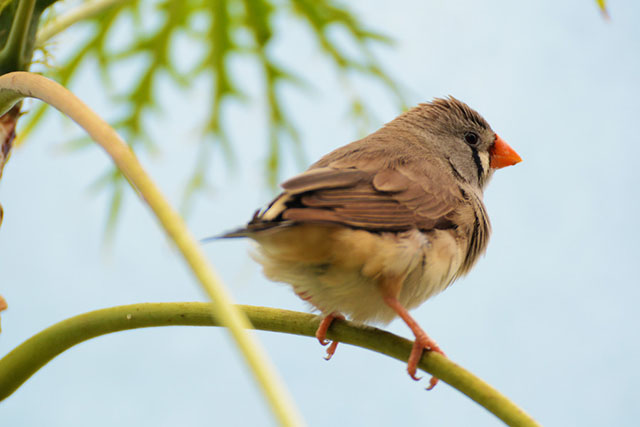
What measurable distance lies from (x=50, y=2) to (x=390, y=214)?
44.9 inches

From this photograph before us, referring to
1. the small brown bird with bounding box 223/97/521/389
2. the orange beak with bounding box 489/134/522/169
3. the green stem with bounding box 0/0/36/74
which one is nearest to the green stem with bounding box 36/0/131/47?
the green stem with bounding box 0/0/36/74

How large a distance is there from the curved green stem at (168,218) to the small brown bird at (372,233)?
302mm

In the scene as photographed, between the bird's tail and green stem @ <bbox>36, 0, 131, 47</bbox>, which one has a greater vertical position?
green stem @ <bbox>36, 0, 131, 47</bbox>

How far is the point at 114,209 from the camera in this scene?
3883 mm

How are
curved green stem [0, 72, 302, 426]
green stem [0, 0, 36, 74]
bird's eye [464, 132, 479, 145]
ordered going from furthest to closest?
bird's eye [464, 132, 479, 145]
green stem [0, 0, 36, 74]
curved green stem [0, 72, 302, 426]

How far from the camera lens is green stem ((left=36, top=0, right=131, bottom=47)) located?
2178mm

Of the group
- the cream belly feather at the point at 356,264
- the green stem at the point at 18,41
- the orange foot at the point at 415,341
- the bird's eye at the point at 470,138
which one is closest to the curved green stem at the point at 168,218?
the green stem at the point at 18,41

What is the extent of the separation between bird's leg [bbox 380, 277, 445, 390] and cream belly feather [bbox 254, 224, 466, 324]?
0.10 feet

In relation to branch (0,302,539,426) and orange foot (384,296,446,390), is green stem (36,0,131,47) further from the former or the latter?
orange foot (384,296,446,390)

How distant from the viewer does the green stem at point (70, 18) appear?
2178 mm

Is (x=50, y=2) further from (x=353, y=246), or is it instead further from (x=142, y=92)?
(x=142, y=92)

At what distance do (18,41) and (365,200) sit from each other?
3.46 ft

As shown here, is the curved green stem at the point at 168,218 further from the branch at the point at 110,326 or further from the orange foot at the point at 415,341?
the orange foot at the point at 415,341

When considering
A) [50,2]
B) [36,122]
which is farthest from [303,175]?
[36,122]
